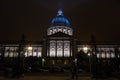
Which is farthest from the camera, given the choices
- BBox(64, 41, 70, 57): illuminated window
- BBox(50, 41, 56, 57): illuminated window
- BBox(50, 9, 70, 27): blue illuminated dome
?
BBox(50, 9, 70, 27): blue illuminated dome

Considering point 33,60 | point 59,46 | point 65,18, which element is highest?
point 65,18

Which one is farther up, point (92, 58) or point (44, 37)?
point (44, 37)

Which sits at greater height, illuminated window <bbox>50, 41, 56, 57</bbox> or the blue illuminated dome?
the blue illuminated dome

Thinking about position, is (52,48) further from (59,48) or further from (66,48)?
(66,48)

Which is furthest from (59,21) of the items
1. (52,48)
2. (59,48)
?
(52,48)

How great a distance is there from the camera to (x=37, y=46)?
306 ft

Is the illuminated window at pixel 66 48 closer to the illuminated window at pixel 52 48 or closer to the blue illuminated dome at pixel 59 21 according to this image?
the illuminated window at pixel 52 48

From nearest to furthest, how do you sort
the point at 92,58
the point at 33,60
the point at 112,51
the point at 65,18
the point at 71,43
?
1. the point at 92,58
2. the point at 33,60
3. the point at 71,43
4. the point at 112,51
5. the point at 65,18

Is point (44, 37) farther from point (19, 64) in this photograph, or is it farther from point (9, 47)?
point (19, 64)

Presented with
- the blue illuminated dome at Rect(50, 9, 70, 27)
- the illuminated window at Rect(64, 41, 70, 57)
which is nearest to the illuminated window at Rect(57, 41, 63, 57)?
the illuminated window at Rect(64, 41, 70, 57)

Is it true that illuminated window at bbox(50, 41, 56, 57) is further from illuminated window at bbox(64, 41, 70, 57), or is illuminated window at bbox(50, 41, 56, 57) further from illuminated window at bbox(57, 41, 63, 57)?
illuminated window at bbox(64, 41, 70, 57)

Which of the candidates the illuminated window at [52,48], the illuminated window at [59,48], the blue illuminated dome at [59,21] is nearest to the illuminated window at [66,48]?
the illuminated window at [59,48]

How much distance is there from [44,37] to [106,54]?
110ft

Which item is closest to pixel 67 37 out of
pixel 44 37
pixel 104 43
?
pixel 44 37
